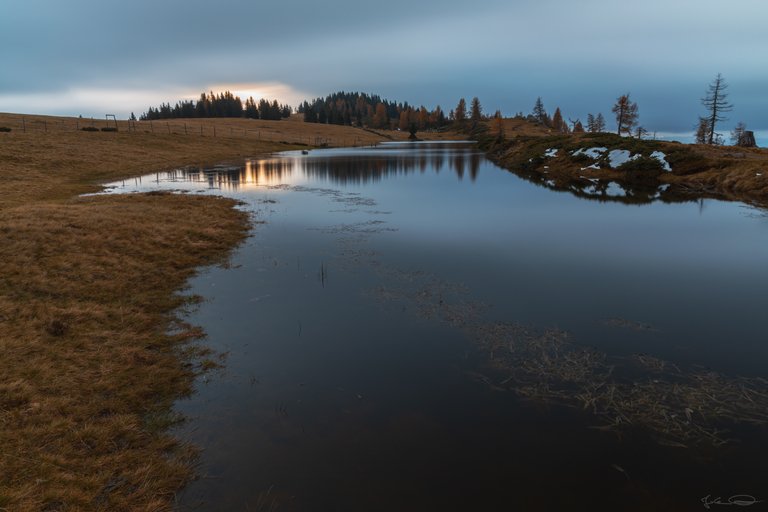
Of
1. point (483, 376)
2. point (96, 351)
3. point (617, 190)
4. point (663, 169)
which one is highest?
point (663, 169)

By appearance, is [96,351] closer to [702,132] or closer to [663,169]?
[663,169]

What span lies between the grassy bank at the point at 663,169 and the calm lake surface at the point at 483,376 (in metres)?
18.6

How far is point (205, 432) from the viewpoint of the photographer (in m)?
7.61

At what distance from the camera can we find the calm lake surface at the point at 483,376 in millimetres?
6500

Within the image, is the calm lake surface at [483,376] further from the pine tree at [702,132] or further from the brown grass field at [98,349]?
the pine tree at [702,132]

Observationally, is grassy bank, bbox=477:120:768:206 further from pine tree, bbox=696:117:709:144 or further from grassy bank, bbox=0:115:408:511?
pine tree, bbox=696:117:709:144

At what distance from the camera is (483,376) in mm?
9234

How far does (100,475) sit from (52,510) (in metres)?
0.75

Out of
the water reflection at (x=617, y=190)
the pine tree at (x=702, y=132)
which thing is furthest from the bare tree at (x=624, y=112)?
the water reflection at (x=617, y=190)

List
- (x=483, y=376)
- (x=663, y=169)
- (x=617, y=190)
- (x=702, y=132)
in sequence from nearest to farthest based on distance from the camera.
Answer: (x=483, y=376) < (x=617, y=190) < (x=663, y=169) < (x=702, y=132)

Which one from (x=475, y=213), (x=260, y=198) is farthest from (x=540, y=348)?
(x=260, y=198)

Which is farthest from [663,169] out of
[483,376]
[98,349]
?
[98,349]

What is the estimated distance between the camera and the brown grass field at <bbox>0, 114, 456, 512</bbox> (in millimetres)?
6238

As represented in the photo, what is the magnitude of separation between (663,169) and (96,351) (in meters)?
48.2
